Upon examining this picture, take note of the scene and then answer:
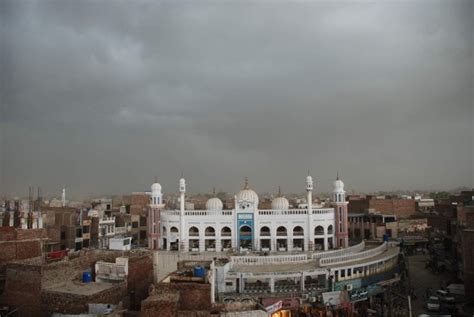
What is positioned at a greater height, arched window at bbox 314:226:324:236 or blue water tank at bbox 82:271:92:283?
arched window at bbox 314:226:324:236

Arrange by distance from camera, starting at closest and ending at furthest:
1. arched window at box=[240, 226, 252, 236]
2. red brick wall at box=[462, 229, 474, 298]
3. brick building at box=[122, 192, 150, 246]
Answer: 1. red brick wall at box=[462, 229, 474, 298]
2. arched window at box=[240, 226, 252, 236]
3. brick building at box=[122, 192, 150, 246]

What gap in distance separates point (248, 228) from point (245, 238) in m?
0.59

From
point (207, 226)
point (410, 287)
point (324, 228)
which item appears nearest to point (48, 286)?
point (207, 226)

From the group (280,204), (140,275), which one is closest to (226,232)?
(280,204)

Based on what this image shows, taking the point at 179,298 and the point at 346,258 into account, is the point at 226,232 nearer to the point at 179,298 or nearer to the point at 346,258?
the point at 346,258

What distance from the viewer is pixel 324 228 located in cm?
2372

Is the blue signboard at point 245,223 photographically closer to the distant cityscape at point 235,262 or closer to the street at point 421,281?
the distant cityscape at point 235,262

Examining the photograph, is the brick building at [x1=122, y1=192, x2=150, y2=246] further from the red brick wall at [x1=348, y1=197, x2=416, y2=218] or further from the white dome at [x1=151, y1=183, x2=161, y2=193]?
the red brick wall at [x1=348, y1=197, x2=416, y2=218]

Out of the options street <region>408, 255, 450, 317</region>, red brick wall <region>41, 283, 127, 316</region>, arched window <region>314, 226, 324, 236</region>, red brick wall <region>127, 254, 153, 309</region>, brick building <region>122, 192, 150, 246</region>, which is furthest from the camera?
brick building <region>122, 192, 150, 246</region>

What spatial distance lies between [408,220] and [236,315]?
2638 centimetres

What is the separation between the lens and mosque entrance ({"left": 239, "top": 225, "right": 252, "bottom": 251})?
23344 mm

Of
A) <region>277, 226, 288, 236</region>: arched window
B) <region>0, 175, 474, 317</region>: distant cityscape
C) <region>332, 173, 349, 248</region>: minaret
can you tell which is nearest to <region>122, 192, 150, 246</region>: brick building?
<region>0, 175, 474, 317</region>: distant cityscape

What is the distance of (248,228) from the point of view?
23703 mm

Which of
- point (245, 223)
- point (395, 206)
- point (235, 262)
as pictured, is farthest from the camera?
point (395, 206)
